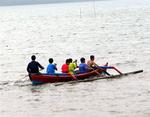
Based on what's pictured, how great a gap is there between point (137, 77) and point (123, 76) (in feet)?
2.66

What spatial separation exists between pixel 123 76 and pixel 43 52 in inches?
907

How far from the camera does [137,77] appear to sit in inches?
1105

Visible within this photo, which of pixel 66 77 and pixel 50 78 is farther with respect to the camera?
pixel 66 77

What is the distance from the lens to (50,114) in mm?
20359

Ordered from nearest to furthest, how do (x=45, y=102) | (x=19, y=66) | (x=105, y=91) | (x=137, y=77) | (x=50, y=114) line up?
(x=50, y=114) → (x=45, y=102) → (x=105, y=91) → (x=137, y=77) → (x=19, y=66)

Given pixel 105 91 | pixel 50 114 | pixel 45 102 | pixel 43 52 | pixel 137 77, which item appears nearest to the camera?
pixel 50 114

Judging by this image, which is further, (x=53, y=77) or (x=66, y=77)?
(x=66, y=77)

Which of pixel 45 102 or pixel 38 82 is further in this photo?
pixel 38 82

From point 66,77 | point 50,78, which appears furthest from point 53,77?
point 66,77

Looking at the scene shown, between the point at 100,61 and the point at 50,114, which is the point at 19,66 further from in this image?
the point at 50,114

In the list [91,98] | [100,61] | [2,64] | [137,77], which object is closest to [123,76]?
[137,77]

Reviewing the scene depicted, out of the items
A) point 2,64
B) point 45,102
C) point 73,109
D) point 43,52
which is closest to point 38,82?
point 45,102

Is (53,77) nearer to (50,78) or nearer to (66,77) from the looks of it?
(50,78)

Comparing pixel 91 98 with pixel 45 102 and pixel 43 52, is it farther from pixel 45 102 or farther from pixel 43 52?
pixel 43 52
